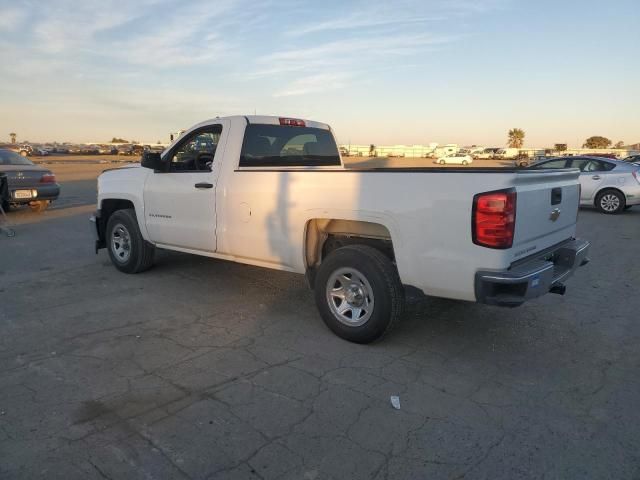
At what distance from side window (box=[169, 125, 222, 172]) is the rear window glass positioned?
54 centimetres

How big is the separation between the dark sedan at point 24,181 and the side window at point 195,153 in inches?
310

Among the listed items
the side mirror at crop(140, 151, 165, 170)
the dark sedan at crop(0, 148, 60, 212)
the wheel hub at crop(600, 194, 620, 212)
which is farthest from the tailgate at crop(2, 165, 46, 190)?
the wheel hub at crop(600, 194, 620, 212)

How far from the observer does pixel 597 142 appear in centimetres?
9650

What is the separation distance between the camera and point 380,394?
352 centimetres

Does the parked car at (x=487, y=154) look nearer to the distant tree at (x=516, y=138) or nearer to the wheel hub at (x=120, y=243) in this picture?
the distant tree at (x=516, y=138)

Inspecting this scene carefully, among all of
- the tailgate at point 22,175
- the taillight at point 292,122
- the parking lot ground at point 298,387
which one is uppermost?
the taillight at point 292,122

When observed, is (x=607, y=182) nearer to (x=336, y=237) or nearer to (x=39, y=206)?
(x=336, y=237)

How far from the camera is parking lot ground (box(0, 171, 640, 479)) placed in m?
2.76

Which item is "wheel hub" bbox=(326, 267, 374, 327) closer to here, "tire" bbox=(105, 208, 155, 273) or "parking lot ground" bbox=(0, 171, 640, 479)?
"parking lot ground" bbox=(0, 171, 640, 479)

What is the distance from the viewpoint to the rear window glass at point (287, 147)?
5430mm

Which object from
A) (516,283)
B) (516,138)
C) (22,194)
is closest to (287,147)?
(516,283)

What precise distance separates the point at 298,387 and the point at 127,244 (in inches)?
163

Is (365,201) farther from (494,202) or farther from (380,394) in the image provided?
(380,394)

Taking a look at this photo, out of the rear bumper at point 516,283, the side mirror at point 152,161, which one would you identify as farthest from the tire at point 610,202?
the side mirror at point 152,161
